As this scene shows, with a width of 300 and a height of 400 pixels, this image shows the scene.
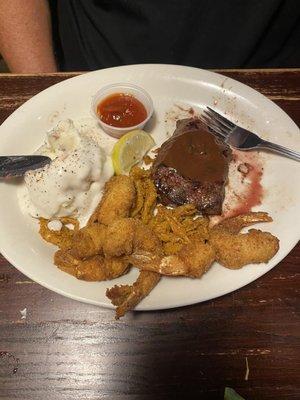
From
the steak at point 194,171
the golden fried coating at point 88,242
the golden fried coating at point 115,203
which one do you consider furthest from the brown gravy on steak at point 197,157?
the golden fried coating at point 88,242

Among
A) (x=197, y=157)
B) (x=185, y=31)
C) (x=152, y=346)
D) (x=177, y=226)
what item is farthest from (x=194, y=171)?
(x=185, y=31)

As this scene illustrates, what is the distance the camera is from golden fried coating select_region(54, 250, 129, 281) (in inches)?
70.7

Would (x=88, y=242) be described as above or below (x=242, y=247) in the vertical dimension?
below

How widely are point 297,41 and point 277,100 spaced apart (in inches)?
20.4

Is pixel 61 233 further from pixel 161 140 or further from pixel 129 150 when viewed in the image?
pixel 161 140

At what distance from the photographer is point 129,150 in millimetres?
2146

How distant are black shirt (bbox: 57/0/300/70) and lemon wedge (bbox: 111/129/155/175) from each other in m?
0.75

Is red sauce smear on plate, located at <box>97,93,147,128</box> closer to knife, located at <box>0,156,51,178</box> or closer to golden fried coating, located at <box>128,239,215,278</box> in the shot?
knife, located at <box>0,156,51,178</box>

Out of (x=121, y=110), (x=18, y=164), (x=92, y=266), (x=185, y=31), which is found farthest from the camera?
(x=185, y=31)

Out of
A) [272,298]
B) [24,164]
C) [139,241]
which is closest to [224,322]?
[272,298]

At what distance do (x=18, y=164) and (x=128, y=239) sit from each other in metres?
0.69

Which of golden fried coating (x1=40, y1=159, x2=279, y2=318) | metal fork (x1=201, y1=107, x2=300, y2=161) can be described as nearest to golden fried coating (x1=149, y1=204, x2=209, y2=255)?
golden fried coating (x1=40, y1=159, x2=279, y2=318)

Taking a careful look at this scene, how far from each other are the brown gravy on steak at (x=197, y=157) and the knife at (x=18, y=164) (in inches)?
22.5

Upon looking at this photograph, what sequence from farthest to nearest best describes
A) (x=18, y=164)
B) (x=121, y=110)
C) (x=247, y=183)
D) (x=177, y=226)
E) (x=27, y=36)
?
(x=27, y=36)
(x=121, y=110)
(x=247, y=183)
(x=18, y=164)
(x=177, y=226)
